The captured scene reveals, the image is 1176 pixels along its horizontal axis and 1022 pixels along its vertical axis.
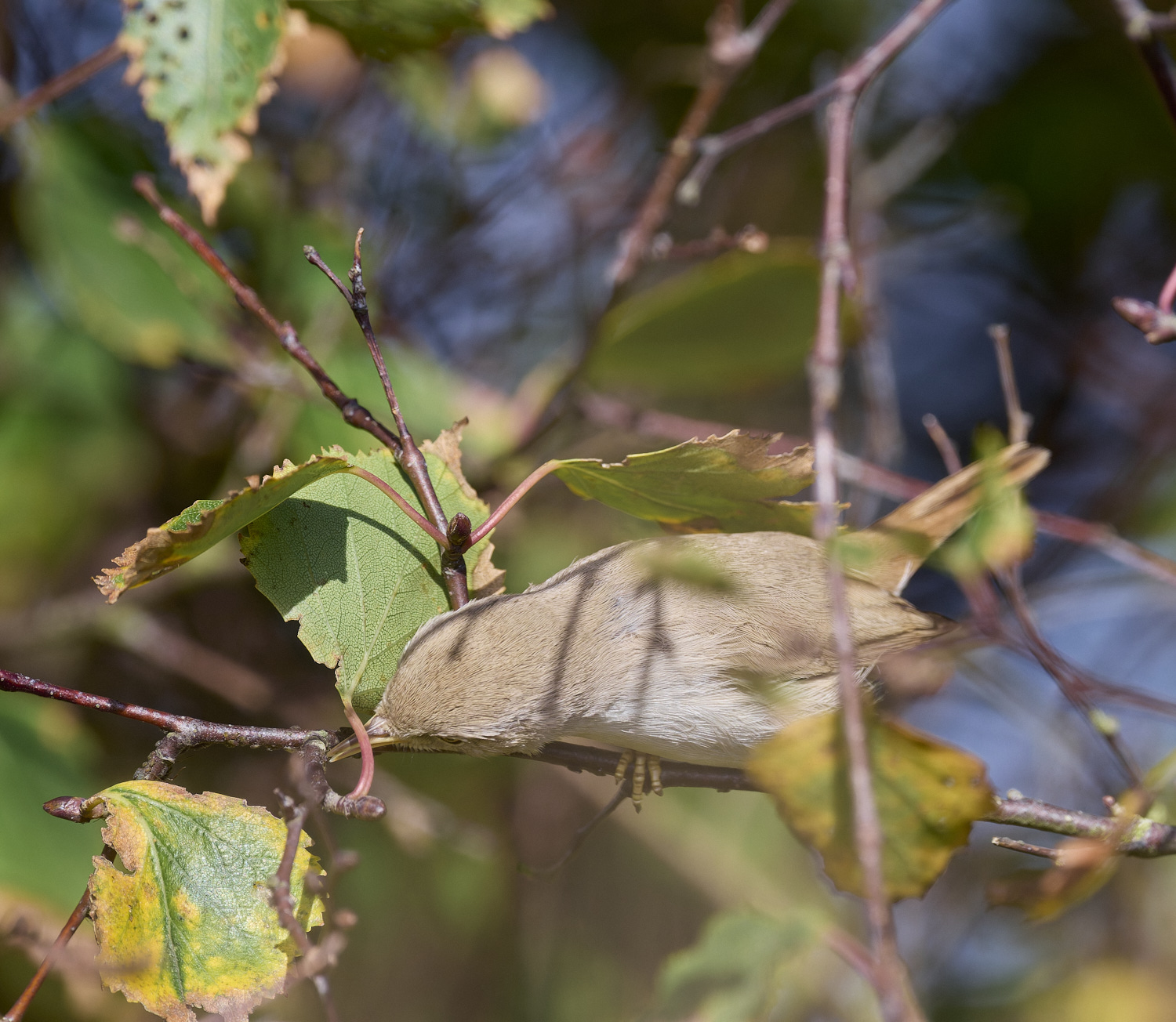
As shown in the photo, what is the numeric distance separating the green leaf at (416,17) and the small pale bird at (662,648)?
80 centimetres

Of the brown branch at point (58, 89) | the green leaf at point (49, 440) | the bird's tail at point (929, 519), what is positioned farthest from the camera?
the green leaf at point (49, 440)

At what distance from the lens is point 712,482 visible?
1.15 meters

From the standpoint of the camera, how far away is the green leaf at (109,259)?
1.70m

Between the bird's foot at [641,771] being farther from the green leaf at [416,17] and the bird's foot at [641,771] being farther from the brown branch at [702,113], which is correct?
the green leaf at [416,17]

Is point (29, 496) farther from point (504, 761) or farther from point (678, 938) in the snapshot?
point (678, 938)

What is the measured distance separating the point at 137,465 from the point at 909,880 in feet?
5.96

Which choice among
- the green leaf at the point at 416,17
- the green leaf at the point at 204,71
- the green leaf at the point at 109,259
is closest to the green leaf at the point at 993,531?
the green leaf at the point at 416,17

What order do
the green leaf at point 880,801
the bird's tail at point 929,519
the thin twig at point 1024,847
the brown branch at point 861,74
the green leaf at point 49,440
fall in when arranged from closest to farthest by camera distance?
the green leaf at point 880,801 < the thin twig at point 1024,847 < the brown branch at point 861,74 < the bird's tail at point 929,519 < the green leaf at point 49,440

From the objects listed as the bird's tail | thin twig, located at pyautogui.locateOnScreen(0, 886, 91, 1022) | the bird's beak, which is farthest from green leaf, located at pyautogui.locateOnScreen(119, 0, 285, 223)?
the bird's tail

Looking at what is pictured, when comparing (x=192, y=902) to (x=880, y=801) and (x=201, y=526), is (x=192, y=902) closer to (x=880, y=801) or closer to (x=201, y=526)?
(x=201, y=526)

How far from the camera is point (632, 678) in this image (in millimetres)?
1324

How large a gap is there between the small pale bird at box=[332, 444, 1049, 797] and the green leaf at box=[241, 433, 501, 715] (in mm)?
42

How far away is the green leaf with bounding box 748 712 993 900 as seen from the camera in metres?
0.82

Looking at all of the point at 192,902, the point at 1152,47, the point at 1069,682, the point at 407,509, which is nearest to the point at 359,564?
the point at 407,509
